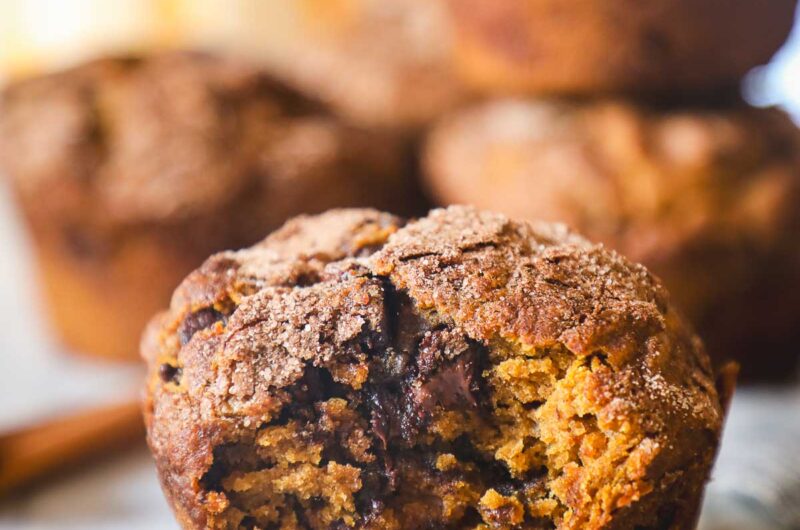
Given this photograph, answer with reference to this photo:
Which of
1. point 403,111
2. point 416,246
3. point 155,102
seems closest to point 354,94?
point 403,111

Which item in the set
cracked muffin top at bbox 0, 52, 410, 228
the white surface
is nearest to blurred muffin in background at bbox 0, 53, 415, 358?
cracked muffin top at bbox 0, 52, 410, 228

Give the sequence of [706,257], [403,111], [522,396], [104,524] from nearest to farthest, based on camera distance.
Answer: [522,396] < [104,524] < [706,257] < [403,111]

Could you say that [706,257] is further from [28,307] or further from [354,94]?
[28,307]

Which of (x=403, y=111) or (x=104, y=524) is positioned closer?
(x=104, y=524)

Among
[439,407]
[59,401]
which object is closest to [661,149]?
[439,407]

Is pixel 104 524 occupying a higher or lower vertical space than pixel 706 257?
lower

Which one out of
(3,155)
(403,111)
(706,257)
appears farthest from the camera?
(403,111)
